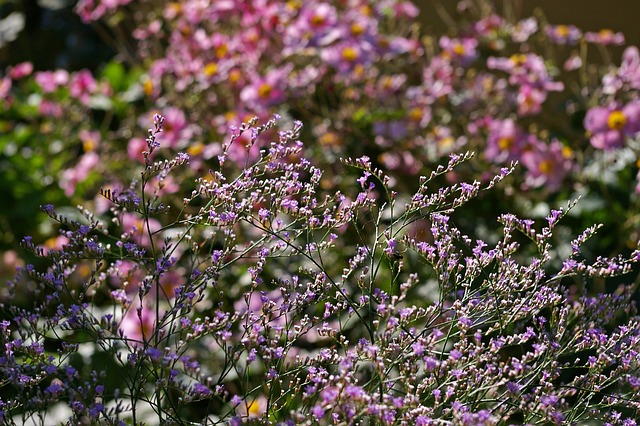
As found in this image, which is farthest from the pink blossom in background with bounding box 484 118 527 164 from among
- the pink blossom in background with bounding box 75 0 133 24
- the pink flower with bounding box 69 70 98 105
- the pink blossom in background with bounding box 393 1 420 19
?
the pink flower with bounding box 69 70 98 105

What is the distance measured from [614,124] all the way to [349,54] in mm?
778

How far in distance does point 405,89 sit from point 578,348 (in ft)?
6.78

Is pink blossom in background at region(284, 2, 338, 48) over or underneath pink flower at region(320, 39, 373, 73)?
over

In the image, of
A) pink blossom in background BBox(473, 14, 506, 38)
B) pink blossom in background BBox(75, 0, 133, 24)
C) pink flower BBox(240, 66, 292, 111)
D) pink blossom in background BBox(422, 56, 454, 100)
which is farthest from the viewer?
pink blossom in background BBox(75, 0, 133, 24)

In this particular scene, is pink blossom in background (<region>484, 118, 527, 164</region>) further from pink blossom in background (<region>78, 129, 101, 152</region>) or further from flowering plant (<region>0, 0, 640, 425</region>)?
pink blossom in background (<region>78, 129, 101, 152</region>)

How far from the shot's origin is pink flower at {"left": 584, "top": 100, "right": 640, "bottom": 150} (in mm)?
2518

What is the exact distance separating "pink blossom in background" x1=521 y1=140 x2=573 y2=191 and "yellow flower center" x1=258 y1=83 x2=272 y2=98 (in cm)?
76

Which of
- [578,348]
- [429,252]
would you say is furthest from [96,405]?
[578,348]

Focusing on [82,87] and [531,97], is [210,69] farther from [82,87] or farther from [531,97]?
[531,97]

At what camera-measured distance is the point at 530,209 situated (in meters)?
2.75

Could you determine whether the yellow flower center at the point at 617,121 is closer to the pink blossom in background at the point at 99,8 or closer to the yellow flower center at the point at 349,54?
the yellow flower center at the point at 349,54

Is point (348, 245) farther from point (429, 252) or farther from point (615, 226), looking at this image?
point (429, 252)

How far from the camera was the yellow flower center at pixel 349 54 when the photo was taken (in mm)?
2820

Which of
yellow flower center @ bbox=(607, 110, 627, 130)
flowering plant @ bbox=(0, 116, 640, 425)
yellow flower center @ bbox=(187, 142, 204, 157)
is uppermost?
yellow flower center @ bbox=(187, 142, 204, 157)
